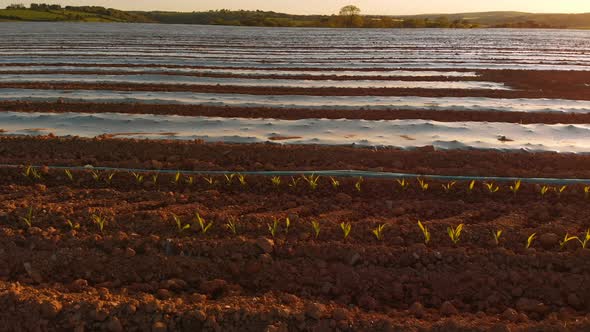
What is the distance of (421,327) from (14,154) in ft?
13.7

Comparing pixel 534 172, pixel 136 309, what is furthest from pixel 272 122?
pixel 136 309

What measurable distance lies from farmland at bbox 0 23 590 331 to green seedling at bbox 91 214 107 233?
0.06 feet

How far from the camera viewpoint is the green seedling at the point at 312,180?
3.81 meters

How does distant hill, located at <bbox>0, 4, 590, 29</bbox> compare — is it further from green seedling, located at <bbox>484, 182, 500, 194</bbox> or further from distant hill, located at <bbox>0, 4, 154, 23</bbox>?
green seedling, located at <bbox>484, 182, 500, 194</bbox>

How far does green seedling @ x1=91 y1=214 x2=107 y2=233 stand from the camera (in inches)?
122

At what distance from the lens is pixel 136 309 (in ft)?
7.63

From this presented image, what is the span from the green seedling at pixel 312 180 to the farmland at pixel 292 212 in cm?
3

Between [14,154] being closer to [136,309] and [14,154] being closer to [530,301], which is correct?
[136,309]

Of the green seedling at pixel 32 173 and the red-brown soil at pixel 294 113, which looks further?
the red-brown soil at pixel 294 113

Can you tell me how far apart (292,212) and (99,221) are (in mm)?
1292

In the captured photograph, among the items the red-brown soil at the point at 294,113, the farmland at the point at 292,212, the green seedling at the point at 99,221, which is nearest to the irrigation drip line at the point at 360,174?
the farmland at the point at 292,212

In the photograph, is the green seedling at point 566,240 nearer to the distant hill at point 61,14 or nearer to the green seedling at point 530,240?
the green seedling at point 530,240

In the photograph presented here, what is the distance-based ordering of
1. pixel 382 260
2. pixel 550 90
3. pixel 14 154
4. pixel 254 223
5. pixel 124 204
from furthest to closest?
pixel 550 90, pixel 14 154, pixel 124 204, pixel 254 223, pixel 382 260

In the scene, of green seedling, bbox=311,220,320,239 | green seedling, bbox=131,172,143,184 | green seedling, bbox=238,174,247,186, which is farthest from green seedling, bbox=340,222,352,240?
green seedling, bbox=131,172,143,184
